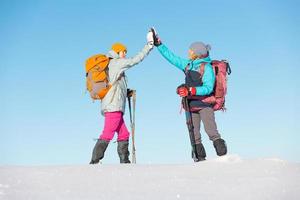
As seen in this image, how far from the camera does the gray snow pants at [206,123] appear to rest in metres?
8.28

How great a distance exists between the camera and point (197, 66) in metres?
8.64

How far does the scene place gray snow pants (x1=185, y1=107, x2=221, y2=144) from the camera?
828 cm

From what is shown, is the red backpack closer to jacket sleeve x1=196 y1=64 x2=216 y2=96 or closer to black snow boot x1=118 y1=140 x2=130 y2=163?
jacket sleeve x1=196 y1=64 x2=216 y2=96

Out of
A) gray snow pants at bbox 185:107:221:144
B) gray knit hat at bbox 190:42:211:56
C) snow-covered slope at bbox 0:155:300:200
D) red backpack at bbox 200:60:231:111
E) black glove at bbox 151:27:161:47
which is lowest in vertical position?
snow-covered slope at bbox 0:155:300:200

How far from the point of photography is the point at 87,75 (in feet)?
29.7

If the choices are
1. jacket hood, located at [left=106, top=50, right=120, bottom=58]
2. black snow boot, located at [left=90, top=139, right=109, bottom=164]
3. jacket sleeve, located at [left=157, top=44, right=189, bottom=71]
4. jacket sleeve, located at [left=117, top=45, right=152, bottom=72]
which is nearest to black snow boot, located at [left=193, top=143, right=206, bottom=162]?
jacket sleeve, located at [left=157, top=44, right=189, bottom=71]

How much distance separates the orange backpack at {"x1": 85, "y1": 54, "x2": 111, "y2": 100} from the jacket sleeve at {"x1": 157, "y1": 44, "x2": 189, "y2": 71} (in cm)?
122

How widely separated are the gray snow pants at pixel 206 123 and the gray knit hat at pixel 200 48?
1.20 metres

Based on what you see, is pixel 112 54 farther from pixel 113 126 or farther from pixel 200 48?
pixel 200 48

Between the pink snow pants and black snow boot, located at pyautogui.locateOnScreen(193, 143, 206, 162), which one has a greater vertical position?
the pink snow pants

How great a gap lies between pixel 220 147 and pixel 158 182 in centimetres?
343
